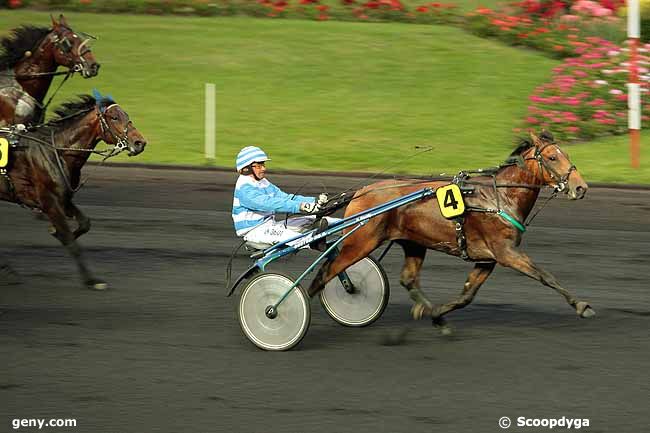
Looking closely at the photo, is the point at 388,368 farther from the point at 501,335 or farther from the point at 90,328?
the point at 90,328

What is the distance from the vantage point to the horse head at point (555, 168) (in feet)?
25.3

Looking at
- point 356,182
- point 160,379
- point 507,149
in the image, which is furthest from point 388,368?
point 507,149

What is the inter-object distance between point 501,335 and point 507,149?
8.64 metres

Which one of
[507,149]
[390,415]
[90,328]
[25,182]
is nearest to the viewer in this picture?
[390,415]

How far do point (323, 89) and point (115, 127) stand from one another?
9921mm

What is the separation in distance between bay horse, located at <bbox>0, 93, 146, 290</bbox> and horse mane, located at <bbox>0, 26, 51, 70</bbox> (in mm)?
2244

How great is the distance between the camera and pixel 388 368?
23.9 feet

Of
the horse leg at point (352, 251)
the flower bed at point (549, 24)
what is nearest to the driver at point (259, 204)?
the horse leg at point (352, 251)

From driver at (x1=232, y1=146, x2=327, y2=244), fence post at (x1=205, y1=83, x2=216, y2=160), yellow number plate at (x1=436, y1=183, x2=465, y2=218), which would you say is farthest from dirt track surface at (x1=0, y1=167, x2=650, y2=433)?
fence post at (x1=205, y1=83, x2=216, y2=160)

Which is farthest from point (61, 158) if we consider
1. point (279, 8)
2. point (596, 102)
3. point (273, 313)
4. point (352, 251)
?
point (279, 8)

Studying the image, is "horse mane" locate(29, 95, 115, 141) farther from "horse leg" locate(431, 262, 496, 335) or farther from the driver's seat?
"horse leg" locate(431, 262, 496, 335)

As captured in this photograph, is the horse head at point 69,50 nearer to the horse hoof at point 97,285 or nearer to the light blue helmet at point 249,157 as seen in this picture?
the horse hoof at point 97,285

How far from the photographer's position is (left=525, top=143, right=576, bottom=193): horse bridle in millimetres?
7723

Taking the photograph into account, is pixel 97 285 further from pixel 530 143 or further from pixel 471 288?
pixel 530 143
